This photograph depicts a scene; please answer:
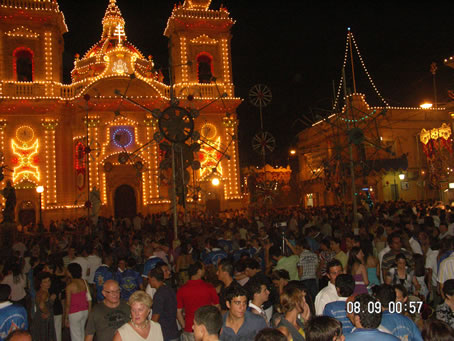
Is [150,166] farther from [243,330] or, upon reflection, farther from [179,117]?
[243,330]

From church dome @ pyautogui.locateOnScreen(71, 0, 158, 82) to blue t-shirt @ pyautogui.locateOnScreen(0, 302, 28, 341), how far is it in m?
27.0

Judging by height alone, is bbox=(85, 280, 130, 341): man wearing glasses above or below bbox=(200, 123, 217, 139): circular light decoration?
below

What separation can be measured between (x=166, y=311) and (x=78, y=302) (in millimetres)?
1974

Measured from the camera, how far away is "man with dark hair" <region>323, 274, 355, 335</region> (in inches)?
203

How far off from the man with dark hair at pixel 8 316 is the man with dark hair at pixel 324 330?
394cm

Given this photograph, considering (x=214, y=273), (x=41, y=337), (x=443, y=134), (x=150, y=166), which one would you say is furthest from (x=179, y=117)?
(x=443, y=134)

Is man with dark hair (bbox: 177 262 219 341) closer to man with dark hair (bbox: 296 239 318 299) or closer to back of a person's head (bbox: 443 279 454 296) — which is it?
man with dark hair (bbox: 296 239 318 299)

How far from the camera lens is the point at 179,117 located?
41.1 ft

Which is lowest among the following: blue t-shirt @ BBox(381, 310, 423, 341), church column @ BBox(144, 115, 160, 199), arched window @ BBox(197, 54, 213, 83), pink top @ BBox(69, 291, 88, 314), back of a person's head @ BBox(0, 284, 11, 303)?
pink top @ BBox(69, 291, 88, 314)

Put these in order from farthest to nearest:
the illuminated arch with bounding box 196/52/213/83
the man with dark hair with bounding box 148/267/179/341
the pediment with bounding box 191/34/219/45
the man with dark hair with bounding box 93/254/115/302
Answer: the illuminated arch with bounding box 196/52/213/83, the pediment with bounding box 191/34/219/45, the man with dark hair with bounding box 93/254/115/302, the man with dark hair with bounding box 148/267/179/341

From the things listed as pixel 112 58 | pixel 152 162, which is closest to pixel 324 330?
pixel 152 162

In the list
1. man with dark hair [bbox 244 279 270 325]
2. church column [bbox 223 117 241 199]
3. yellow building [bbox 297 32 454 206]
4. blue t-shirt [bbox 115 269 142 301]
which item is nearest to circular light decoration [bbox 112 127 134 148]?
church column [bbox 223 117 241 199]

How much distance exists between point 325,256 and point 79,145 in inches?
1013

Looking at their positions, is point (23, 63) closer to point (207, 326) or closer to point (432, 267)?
point (432, 267)
